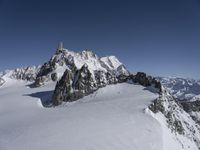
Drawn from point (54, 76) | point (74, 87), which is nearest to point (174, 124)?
point (74, 87)

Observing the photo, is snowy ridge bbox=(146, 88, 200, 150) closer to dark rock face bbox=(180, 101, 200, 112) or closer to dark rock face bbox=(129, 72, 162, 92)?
dark rock face bbox=(129, 72, 162, 92)

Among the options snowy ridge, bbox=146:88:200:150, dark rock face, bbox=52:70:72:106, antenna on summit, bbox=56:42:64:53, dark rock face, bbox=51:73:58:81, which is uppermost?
antenna on summit, bbox=56:42:64:53

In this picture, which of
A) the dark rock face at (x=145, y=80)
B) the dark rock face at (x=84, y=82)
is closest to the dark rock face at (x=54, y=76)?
the dark rock face at (x=84, y=82)

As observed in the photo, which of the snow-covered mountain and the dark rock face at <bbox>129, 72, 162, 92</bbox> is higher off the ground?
the dark rock face at <bbox>129, 72, 162, 92</bbox>

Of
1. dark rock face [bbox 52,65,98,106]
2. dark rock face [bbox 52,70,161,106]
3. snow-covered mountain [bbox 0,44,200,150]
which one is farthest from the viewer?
dark rock face [bbox 52,65,98,106]

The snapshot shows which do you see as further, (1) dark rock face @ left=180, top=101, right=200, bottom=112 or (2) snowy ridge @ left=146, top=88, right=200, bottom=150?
(1) dark rock face @ left=180, top=101, right=200, bottom=112

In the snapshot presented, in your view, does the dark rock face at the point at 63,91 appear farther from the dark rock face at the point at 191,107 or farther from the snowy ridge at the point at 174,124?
the dark rock face at the point at 191,107

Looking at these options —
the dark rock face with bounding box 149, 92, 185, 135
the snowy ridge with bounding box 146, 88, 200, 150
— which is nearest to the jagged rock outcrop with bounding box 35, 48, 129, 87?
the dark rock face with bounding box 149, 92, 185, 135

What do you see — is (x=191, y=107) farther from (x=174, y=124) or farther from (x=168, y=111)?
(x=174, y=124)
